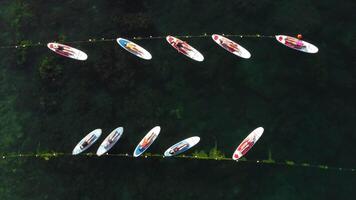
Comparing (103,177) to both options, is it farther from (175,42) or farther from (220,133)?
(175,42)

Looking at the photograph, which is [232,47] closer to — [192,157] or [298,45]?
[298,45]

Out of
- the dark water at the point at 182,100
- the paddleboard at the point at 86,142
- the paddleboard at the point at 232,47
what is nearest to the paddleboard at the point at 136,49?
the dark water at the point at 182,100

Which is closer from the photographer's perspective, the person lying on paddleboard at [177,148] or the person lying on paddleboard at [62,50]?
the person lying on paddleboard at [177,148]

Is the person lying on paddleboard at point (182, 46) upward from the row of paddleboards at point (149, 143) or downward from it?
upward

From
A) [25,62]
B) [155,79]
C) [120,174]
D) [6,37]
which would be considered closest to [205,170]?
[120,174]

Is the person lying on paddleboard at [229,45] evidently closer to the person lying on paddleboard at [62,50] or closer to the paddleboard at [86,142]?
the paddleboard at [86,142]

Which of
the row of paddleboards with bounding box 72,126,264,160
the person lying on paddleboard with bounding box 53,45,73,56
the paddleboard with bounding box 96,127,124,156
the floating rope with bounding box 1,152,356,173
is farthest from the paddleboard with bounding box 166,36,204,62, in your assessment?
the person lying on paddleboard with bounding box 53,45,73,56
